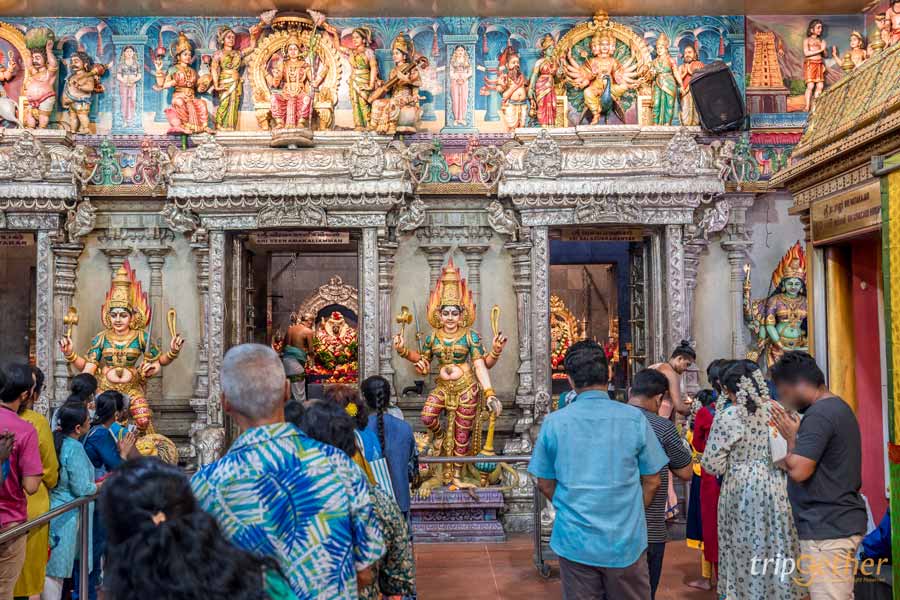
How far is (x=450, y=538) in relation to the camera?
769cm

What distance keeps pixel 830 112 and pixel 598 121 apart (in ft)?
15.7

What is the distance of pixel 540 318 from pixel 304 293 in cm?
607

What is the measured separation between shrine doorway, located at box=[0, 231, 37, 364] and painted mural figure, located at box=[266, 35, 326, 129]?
15.2 feet

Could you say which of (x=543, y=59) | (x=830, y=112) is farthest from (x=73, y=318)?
(x=830, y=112)

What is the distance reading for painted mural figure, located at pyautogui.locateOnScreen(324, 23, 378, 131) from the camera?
32.1 ft

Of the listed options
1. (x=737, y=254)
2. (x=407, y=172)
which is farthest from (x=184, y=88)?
(x=737, y=254)

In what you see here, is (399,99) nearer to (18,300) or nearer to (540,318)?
(540,318)

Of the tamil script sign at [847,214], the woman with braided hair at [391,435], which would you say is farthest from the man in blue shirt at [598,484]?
the tamil script sign at [847,214]

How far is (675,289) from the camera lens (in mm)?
9125

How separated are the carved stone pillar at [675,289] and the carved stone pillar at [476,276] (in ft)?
6.90

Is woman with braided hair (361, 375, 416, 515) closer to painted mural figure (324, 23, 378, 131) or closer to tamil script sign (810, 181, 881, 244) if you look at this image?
tamil script sign (810, 181, 881, 244)

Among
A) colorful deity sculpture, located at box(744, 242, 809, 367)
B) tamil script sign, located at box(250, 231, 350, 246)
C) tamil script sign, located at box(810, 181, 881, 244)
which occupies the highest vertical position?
tamil script sign, located at box(250, 231, 350, 246)

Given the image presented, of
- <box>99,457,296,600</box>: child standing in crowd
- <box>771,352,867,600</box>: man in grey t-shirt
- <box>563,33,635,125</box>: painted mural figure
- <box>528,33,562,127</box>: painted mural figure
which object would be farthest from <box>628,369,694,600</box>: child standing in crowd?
<box>563,33,635,125</box>: painted mural figure

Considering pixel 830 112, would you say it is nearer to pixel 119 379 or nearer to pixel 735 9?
pixel 735 9
